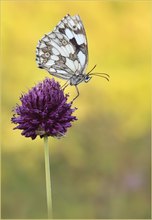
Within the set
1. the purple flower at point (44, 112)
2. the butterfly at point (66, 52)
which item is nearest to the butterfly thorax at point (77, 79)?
the butterfly at point (66, 52)

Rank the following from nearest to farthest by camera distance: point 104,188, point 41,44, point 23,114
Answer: point 23,114, point 41,44, point 104,188

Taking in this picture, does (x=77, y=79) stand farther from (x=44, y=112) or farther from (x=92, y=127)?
(x=92, y=127)

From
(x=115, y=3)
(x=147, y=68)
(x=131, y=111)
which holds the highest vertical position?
(x=115, y=3)

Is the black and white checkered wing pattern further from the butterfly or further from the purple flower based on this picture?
the purple flower

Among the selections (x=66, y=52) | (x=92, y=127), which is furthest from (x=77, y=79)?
(x=92, y=127)

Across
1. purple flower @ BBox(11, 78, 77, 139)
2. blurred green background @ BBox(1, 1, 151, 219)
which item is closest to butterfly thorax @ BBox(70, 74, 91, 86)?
purple flower @ BBox(11, 78, 77, 139)

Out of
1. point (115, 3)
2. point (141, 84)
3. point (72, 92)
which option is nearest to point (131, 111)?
point (141, 84)

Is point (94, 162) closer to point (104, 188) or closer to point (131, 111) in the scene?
point (104, 188)

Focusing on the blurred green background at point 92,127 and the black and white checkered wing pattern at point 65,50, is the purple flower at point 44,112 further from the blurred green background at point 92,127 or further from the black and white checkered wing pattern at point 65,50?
the blurred green background at point 92,127
